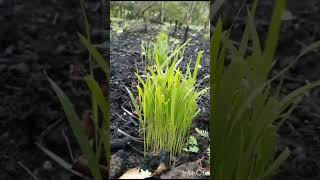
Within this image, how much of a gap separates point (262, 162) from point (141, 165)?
13.8 inches

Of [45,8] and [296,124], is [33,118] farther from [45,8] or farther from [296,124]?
[296,124]

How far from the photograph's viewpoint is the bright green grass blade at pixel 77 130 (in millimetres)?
1239

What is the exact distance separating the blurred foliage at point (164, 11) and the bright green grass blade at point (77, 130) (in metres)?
0.35

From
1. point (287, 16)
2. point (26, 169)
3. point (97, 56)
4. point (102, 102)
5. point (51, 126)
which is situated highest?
point (287, 16)

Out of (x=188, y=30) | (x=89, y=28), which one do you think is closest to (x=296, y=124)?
(x=188, y=30)

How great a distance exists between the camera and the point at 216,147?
1215 mm

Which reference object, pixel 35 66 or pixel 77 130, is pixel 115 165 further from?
pixel 35 66

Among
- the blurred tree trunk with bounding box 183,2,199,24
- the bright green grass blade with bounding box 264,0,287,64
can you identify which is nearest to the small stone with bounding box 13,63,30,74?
the blurred tree trunk with bounding box 183,2,199,24

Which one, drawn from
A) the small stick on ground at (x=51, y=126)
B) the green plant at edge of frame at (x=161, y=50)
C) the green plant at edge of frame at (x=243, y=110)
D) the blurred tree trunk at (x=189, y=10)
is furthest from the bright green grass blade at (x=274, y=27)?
the small stick on ground at (x=51, y=126)

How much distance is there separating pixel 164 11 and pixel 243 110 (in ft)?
1.82

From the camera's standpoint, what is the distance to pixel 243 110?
1113 mm

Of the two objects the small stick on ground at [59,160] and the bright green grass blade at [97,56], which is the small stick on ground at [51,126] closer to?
the small stick on ground at [59,160]

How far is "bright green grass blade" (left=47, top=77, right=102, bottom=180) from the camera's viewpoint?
4.07 feet

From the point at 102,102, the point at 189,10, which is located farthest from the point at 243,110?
the point at 189,10
